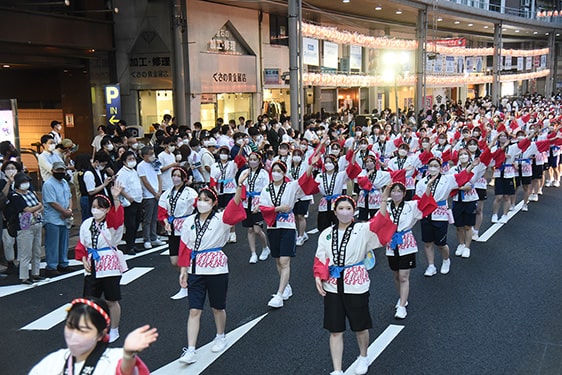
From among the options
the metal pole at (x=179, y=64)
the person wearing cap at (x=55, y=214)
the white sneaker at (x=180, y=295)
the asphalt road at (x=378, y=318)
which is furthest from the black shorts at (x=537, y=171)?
the metal pole at (x=179, y=64)

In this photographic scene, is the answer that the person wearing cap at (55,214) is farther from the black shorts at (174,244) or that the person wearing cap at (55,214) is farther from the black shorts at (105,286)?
the black shorts at (105,286)

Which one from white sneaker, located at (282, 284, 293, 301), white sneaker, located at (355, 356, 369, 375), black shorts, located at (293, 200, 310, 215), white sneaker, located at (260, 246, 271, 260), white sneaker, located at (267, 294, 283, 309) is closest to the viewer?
white sneaker, located at (355, 356, 369, 375)

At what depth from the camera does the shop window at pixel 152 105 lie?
2193 centimetres

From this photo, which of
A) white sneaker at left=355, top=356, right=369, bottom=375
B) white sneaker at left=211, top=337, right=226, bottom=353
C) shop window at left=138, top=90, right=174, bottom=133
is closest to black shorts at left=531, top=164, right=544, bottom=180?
white sneaker at left=355, top=356, right=369, bottom=375

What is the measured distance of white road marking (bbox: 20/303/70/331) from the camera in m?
7.19

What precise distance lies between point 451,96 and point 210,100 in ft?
106

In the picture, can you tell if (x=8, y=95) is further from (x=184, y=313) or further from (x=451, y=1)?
(x=451, y=1)

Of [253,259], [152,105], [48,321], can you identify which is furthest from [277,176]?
[152,105]

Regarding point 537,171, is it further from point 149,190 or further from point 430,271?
point 149,190

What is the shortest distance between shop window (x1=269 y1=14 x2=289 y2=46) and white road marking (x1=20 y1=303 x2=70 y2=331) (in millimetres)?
19680

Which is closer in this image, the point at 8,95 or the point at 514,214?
the point at 514,214

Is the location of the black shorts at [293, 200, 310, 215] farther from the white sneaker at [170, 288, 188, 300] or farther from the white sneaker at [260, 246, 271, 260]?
the white sneaker at [170, 288, 188, 300]

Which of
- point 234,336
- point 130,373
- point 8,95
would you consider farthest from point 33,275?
point 8,95

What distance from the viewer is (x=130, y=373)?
3236mm
